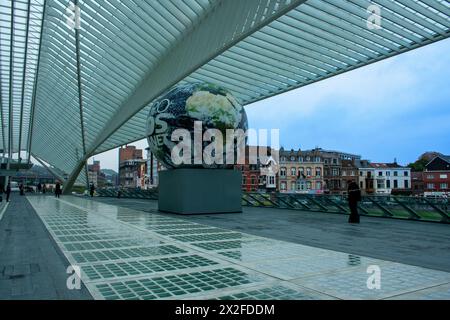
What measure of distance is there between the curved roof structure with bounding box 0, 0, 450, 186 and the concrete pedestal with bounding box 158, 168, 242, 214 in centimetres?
555

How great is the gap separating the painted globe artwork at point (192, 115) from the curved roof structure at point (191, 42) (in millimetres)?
3070

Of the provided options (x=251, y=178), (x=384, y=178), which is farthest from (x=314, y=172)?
(x=384, y=178)

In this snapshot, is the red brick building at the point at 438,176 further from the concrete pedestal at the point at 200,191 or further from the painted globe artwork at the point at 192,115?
the painted globe artwork at the point at 192,115

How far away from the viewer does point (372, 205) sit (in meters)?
13.3

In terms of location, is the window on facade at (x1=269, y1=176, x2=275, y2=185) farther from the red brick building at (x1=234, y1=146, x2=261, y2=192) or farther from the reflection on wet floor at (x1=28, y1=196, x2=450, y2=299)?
the reflection on wet floor at (x1=28, y1=196, x2=450, y2=299)

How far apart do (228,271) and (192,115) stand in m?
8.65

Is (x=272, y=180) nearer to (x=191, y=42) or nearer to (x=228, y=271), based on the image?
(x=191, y=42)

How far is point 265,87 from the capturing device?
27.0 m

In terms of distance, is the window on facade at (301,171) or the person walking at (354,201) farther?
the window on facade at (301,171)

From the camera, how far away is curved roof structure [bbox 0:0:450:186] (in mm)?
15391

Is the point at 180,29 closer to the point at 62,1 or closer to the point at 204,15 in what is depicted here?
the point at 204,15

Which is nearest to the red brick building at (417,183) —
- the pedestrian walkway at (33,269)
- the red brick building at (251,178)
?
the red brick building at (251,178)

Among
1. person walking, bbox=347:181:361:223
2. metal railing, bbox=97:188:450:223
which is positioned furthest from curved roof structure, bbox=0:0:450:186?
metal railing, bbox=97:188:450:223

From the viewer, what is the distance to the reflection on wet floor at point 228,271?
154 inches
